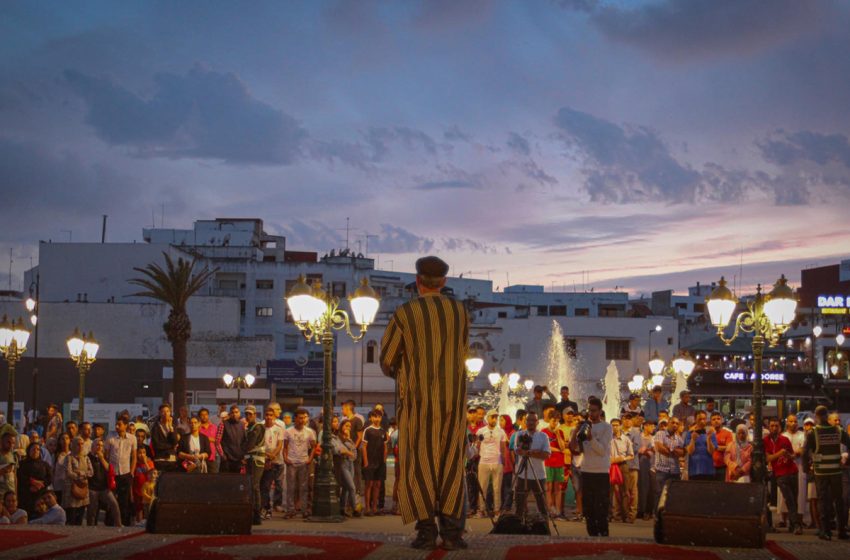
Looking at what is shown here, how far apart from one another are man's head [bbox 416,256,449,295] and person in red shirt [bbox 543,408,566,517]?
10348 millimetres

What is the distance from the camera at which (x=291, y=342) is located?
250 feet

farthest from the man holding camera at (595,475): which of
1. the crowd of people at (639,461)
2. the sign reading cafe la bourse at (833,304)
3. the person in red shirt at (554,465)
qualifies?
the sign reading cafe la bourse at (833,304)

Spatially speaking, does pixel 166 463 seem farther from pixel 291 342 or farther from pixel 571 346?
pixel 291 342

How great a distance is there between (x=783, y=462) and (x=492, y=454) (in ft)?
14.7

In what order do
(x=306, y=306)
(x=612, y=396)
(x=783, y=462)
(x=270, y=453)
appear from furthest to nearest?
(x=612, y=396), (x=270, y=453), (x=306, y=306), (x=783, y=462)

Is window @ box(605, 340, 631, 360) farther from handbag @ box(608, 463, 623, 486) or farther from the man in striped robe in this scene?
the man in striped robe

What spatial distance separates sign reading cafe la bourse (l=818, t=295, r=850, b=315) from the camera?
69.2m

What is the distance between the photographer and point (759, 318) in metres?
16.5

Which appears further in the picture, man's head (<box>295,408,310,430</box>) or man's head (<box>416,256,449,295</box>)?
man's head (<box>295,408,310,430</box>)

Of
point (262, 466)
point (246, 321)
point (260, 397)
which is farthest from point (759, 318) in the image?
point (246, 321)

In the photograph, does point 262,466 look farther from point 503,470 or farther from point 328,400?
point 503,470

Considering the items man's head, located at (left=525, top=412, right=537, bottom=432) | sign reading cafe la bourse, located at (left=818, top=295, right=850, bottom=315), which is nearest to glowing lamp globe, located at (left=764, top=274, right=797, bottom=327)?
man's head, located at (left=525, top=412, right=537, bottom=432)

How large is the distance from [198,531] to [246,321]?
2708 inches

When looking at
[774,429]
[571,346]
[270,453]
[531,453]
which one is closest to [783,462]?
[774,429]
